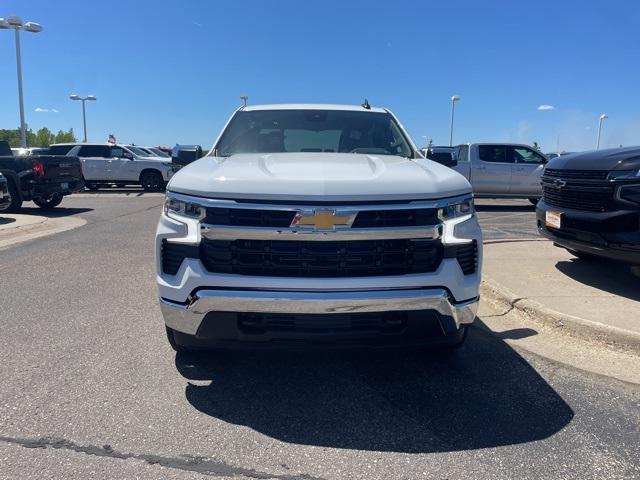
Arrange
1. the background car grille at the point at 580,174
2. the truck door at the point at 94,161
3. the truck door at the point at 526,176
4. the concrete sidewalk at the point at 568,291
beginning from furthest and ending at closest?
the truck door at the point at 94,161 < the truck door at the point at 526,176 < the background car grille at the point at 580,174 < the concrete sidewalk at the point at 568,291

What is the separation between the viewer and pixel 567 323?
4.14 meters

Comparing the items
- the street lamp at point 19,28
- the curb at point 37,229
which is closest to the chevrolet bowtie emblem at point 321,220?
the curb at point 37,229

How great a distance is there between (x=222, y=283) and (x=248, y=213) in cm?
41

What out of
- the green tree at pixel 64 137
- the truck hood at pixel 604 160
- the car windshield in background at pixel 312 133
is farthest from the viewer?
the green tree at pixel 64 137

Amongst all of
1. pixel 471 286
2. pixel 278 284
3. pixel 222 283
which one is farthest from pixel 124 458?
pixel 471 286

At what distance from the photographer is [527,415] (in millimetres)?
2912

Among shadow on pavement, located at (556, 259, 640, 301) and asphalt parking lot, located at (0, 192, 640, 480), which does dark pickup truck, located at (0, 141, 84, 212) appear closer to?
asphalt parking lot, located at (0, 192, 640, 480)

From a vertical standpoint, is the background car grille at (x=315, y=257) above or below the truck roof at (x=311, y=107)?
below

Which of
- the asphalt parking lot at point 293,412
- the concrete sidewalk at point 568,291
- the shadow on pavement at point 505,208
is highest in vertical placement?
the shadow on pavement at point 505,208

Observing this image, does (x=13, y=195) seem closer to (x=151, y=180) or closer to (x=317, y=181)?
(x=151, y=180)

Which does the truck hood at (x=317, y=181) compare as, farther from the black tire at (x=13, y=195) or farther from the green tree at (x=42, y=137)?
the green tree at (x=42, y=137)

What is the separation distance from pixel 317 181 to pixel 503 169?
→ 12776 millimetres

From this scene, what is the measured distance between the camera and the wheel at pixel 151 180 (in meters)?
20.1

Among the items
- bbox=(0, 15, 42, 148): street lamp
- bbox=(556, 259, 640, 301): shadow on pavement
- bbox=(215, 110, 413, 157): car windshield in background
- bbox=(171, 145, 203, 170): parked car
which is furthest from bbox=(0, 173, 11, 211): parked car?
bbox=(0, 15, 42, 148): street lamp
